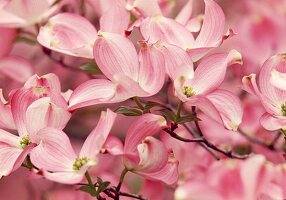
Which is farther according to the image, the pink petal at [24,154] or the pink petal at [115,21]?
the pink petal at [115,21]

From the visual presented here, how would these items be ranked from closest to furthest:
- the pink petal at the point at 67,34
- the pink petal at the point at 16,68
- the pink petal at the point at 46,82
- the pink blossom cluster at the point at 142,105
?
the pink blossom cluster at the point at 142,105 < the pink petal at the point at 46,82 < the pink petal at the point at 67,34 < the pink petal at the point at 16,68

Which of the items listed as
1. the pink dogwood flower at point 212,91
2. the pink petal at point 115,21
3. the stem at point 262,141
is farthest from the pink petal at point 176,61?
the stem at point 262,141

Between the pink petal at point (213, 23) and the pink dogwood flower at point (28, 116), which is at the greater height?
the pink petal at point (213, 23)

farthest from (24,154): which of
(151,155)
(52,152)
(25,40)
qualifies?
(25,40)

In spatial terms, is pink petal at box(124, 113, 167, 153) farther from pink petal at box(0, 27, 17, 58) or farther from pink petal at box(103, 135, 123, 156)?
pink petal at box(0, 27, 17, 58)

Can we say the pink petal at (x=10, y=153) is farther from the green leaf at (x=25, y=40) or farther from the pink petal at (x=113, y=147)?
the green leaf at (x=25, y=40)

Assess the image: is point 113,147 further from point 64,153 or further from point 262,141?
point 262,141

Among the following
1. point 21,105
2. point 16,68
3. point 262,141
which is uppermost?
point 21,105

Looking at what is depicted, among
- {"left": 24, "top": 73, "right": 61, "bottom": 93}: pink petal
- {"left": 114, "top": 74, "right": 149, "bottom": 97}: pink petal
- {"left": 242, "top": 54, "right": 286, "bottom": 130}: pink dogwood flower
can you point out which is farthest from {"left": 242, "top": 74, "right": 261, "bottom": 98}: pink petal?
{"left": 24, "top": 73, "right": 61, "bottom": 93}: pink petal
